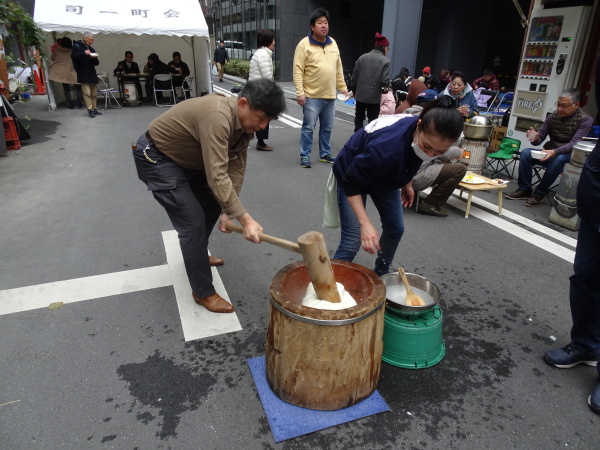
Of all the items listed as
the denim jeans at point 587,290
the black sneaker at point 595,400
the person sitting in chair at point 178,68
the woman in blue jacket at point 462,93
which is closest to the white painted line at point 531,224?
the woman in blue jacket at point 462,93

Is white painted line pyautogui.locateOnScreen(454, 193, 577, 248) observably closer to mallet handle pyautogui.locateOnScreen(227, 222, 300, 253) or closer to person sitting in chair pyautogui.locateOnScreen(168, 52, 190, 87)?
mallet handle pyautogui.locateOnScreen(227, 222, 300, 253)

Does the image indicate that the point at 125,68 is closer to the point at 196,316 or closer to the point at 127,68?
the point at 127,68

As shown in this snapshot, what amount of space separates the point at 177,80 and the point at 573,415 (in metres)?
14.3

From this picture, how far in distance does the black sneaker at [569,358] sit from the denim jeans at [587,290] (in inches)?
1.8

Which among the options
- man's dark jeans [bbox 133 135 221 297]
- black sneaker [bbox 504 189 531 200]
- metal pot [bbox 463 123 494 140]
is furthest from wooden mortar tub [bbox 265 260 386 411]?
metal pot [bbox 463 123 494 140]

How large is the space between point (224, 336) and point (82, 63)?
10.6 m

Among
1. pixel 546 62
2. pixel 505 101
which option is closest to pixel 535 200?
pixel 546 62

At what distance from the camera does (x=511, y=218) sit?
4.99 m

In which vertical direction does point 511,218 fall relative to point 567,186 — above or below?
below

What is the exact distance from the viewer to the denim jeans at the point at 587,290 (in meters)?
2.31

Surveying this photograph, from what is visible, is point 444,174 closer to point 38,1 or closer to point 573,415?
point 573,415

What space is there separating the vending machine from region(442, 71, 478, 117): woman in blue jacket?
1053 millimetres

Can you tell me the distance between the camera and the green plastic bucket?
2486 mm

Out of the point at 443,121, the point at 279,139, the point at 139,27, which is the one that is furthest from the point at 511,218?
the point at 139,27
